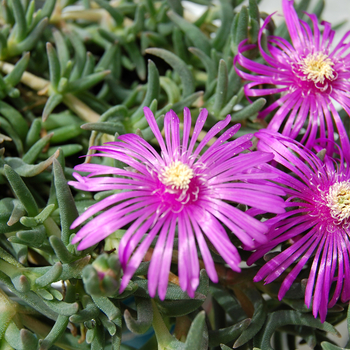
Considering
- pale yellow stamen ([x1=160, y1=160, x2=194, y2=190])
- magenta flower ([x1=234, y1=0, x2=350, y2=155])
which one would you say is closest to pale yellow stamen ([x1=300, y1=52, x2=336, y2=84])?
magenta flower ([x1=234, y1=0, x2=350, y2=155])

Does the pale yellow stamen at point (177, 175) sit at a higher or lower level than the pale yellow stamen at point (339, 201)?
lower

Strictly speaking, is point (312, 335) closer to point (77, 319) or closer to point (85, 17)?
point (77, 319)

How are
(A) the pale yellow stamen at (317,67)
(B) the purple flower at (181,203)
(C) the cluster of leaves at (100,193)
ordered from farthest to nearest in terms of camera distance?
(A) the pale yellow stamen at (317,67) < (C) the cluster of leaves at (100,193) < (B) the purple flower at (181,203)

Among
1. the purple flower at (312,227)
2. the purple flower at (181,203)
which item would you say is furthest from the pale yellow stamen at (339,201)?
the purple flower at (181,203)

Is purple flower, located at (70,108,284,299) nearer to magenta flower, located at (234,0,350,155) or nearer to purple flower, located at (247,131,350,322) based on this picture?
purple flower, located at (247,131,350,322)

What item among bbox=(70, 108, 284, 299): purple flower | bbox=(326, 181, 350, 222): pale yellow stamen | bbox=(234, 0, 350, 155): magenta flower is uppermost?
bbox=(234, 0, 350, 155): magenta flower

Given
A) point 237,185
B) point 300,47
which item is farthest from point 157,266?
point 300,47

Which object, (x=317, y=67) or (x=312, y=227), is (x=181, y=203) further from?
(x=317, y=67)

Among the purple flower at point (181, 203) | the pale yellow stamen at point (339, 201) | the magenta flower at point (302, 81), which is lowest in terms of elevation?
the purple flower at point (181, 203)

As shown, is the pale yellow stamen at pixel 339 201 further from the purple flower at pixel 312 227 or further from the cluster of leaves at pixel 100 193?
the cluster of leaves at pixel 100 193
